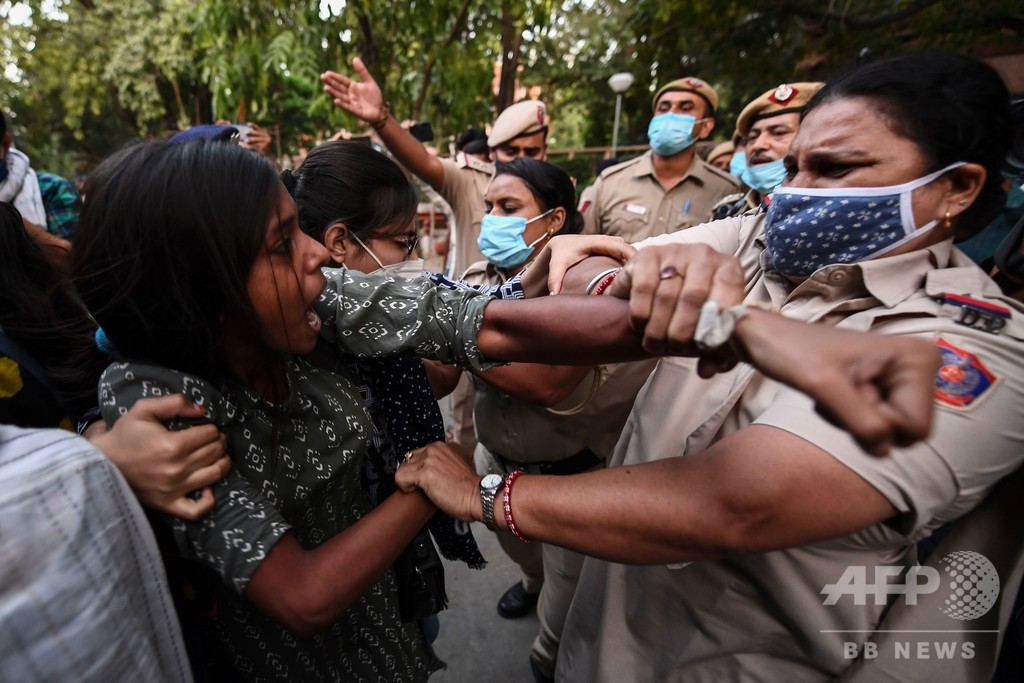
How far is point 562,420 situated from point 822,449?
1045 mm

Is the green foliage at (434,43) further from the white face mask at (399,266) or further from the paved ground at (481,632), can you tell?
the paved ground at (481,632)

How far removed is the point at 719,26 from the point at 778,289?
6.38m

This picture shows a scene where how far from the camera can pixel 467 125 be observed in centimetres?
596

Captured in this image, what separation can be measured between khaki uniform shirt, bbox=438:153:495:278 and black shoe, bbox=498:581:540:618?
6.75 feet

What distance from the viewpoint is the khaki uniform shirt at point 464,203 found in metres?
3.59

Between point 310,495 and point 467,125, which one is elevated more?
point 467,125

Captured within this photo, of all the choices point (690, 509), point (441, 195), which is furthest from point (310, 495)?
point (441, 195)

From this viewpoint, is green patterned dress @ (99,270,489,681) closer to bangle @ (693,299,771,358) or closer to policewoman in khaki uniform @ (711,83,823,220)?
bangle @ (693,299,771,358)

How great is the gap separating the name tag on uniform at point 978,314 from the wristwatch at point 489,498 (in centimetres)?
93

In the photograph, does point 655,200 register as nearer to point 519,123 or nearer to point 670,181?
point 670,181

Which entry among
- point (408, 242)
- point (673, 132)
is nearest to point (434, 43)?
point (673, 132)

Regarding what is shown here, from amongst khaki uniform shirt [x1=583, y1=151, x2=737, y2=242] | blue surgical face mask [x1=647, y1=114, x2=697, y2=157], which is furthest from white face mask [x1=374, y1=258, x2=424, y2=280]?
blue surgical face mask [x1=647, y1=114, x2=697, y2=157]

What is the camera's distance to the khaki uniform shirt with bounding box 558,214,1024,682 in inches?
33.7

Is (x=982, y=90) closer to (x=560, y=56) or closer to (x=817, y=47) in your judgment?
(x=817, y=47)
